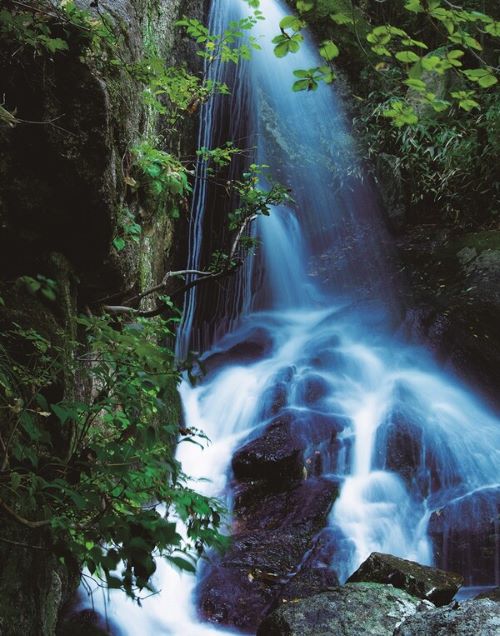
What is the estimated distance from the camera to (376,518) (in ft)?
18.4

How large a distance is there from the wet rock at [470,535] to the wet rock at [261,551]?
1.14 metres

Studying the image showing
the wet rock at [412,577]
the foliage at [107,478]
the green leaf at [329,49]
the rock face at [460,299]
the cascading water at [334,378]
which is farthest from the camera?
the rock face at [460,299]

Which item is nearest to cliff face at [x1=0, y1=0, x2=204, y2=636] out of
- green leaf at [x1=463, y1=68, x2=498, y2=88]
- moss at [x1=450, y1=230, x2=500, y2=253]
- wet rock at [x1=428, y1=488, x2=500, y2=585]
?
green leaf at [x1=463, y1=68, x2=498, y2=88]

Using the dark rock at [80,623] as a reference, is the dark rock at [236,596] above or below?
below

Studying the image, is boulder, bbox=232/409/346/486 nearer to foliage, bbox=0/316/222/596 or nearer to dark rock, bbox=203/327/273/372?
dark rock, bbox=203/327/273/372

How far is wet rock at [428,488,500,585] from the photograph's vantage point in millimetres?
4898

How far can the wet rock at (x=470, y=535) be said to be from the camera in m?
4.90

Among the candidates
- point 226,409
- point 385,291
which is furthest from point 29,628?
point 385,291

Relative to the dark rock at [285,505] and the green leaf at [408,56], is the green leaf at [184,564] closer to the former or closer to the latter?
the green leaf at [408,56]

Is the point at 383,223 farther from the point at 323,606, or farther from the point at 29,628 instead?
the point at 29,628

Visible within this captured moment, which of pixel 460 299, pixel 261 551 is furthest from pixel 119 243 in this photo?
pixel 460 299

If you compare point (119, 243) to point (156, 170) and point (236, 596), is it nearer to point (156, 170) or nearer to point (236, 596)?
point (156, 170)

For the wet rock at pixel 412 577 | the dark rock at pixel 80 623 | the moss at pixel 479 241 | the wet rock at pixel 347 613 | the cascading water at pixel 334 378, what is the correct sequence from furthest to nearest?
the moss at pixel 479 241
the cascading water at pixel 334 378
the wet rock at pixel 412 577
the dark rock at pixel 80 623
the wet rock at pixel 347 613

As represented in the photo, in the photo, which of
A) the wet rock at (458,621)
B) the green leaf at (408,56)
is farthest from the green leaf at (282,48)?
the wet rock at (458,621)
